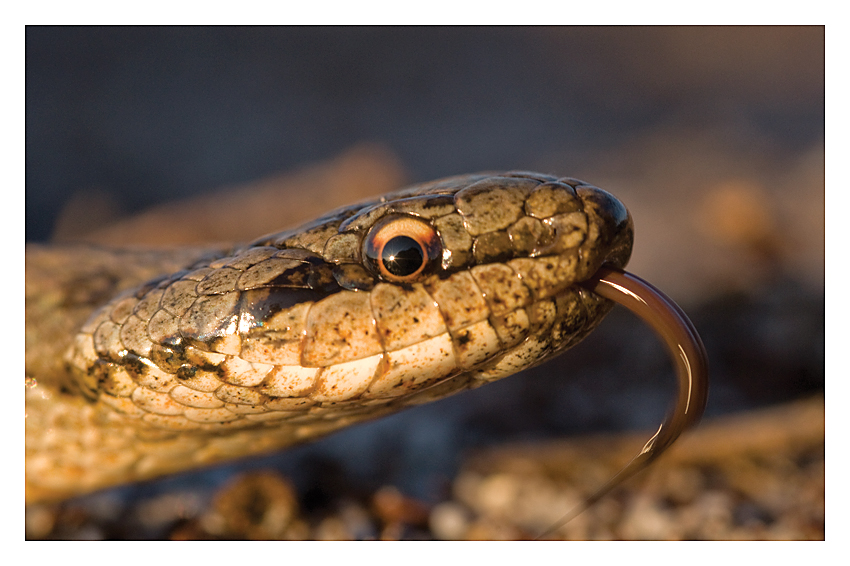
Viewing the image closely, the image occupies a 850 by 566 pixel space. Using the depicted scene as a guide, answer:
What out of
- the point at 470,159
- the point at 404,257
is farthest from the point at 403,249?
the point at 470,159

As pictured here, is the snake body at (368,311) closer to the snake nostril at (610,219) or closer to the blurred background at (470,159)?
the snake nostril at (610,219)

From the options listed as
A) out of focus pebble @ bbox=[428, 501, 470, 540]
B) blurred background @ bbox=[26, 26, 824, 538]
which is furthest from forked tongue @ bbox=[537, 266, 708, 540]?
blurred background @ bbox=[26, 26, 824, 538]

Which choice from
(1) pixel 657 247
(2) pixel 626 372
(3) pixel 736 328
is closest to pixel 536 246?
(2) pixel 626 372

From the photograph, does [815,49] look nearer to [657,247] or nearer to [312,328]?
[657,247]

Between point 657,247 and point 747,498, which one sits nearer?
point 747,498

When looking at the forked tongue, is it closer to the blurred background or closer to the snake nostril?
the snake nostril
